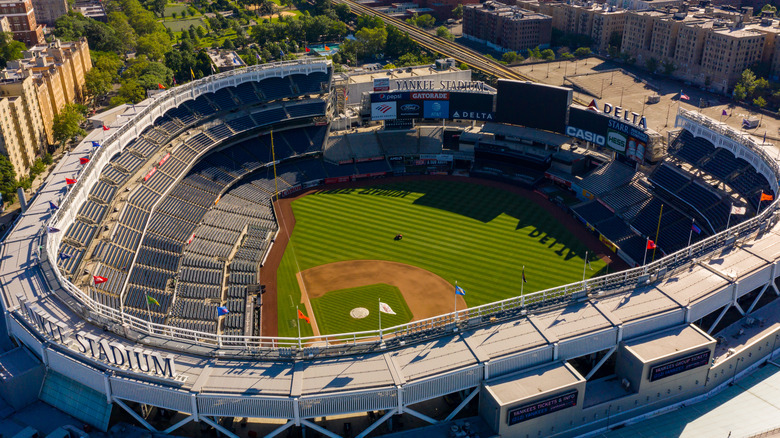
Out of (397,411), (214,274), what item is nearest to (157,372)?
(397,411)

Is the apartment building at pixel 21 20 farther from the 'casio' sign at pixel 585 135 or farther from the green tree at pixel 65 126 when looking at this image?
the 'casio' sign at pixel 585 135

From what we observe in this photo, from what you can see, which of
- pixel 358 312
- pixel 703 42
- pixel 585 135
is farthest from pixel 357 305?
pixel 703 42

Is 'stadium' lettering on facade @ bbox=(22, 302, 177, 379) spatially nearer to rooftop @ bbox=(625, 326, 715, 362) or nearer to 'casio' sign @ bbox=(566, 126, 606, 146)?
rooftop @ bbox=(625, 326, 715, 362)

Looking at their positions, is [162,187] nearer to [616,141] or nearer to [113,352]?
[113,352]

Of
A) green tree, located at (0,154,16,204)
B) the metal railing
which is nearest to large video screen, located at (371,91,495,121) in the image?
the metal railing

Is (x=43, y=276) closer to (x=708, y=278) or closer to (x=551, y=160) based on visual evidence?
(x=708, y=278)
